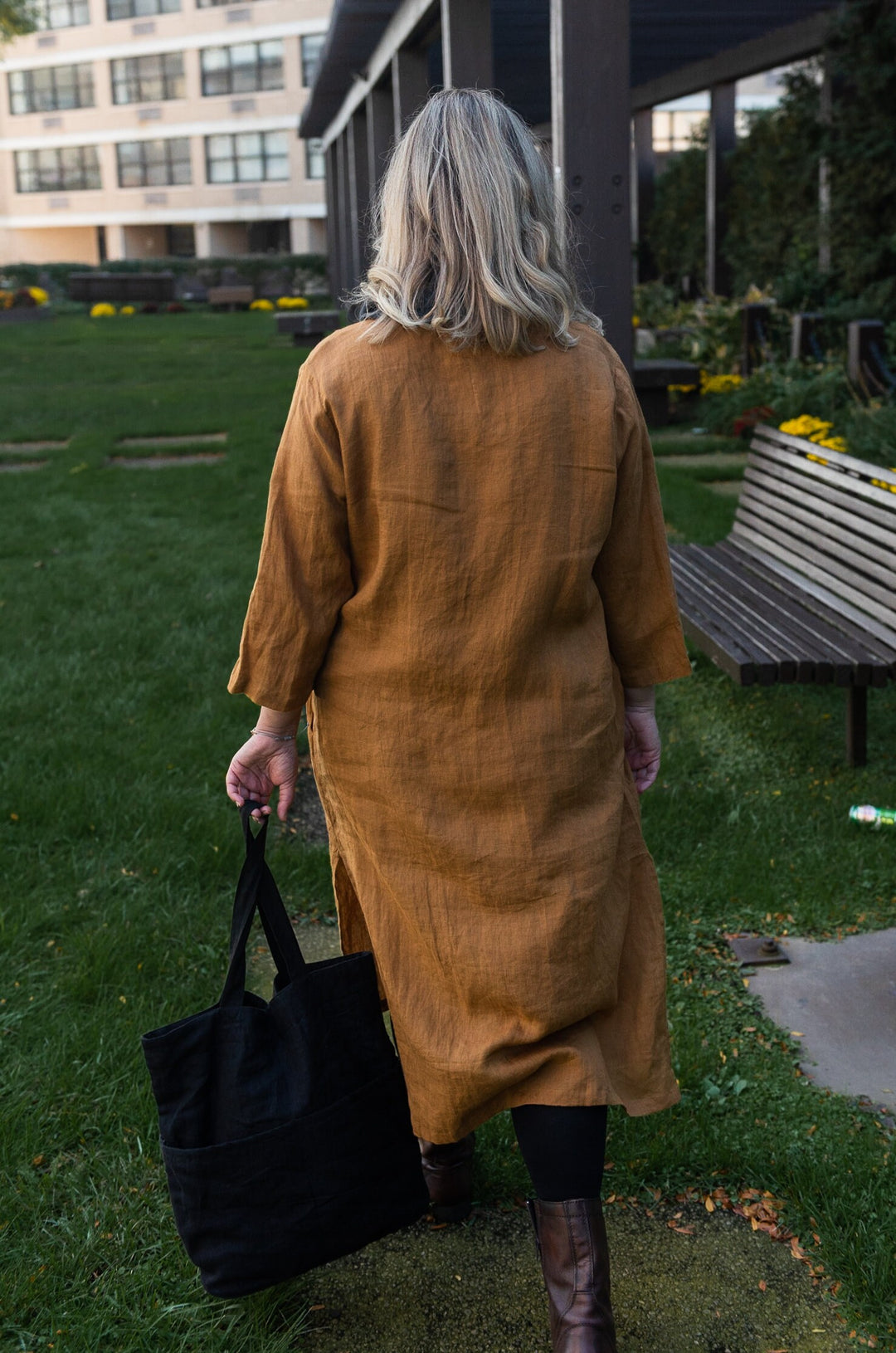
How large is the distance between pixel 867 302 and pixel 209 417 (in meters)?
5.72

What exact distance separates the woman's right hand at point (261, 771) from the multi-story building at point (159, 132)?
4929 cm

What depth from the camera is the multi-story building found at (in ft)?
160

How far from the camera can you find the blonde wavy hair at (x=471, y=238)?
1720mm

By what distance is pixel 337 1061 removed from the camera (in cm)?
200

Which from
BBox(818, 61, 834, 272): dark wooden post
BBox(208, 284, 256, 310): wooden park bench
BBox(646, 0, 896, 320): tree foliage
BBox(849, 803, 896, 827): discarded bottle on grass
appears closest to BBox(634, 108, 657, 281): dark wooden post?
BBox(646, 0, 896, 320): tree foliage

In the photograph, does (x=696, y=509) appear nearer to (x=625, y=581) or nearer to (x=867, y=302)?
(x=867, y=302)

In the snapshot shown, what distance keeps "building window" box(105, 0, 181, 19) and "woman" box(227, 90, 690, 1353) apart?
55318 millimetres

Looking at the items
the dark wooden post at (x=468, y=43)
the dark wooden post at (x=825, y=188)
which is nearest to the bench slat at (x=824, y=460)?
the dark wooden post at (x=468, y=43)

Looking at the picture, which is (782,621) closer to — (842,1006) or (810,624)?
(810,624)

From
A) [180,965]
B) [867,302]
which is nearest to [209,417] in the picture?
[867,302]

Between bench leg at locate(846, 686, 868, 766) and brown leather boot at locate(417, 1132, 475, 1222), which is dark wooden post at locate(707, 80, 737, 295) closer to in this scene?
bench leg at locate(846, 686, 868, 766)

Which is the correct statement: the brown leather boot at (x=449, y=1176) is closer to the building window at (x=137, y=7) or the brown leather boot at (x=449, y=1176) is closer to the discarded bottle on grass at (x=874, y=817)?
the discarded bottle on grass at (x=874, y=817)

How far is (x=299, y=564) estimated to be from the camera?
1.85 metres

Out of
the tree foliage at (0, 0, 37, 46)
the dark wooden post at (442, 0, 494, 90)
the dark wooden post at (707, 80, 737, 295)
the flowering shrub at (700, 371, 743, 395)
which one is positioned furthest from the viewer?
the tree foliage at (0, 0, 37, 46)
